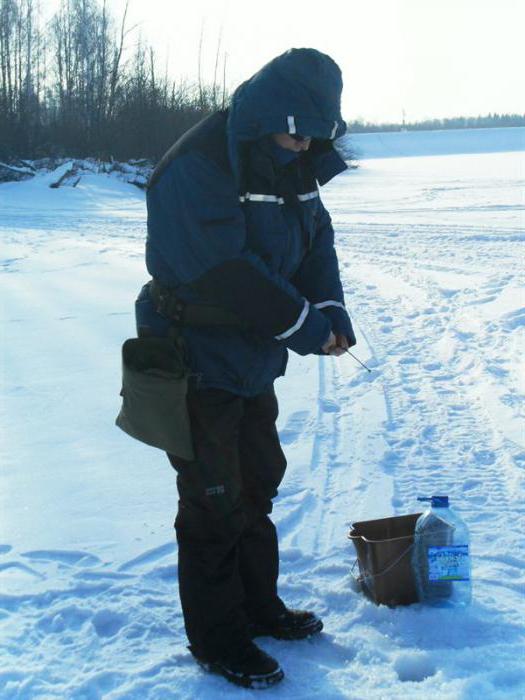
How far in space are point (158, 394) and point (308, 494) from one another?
1.60 meters

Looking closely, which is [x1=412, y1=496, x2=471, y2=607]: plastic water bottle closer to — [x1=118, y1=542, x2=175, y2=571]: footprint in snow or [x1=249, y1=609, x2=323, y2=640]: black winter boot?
[x1=249, y1=609, x2=323, y2=640]: black winter boot

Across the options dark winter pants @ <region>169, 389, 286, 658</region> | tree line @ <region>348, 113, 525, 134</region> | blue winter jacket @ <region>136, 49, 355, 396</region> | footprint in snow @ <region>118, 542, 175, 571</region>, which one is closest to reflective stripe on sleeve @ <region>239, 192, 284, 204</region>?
blue winter jacket @ <region>136, 49, 355, 396</region>

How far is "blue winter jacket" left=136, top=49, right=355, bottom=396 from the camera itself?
2264 mm

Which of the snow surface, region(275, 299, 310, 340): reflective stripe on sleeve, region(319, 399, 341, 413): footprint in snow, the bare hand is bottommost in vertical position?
region(319, 399, 341, 413): footprint in snow

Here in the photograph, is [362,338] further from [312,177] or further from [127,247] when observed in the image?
[127,247]

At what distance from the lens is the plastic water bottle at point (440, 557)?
274 cm

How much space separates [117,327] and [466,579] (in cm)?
454

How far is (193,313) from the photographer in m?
2.40

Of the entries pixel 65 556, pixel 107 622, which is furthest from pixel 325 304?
pixel 65 556

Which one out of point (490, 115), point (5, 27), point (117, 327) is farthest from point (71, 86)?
point (490, 115)

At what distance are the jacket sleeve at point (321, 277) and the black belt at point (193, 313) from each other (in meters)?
0.41

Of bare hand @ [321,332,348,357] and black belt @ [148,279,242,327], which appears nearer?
black belt @ [148,279,242,327]

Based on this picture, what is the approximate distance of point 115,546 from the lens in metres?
3.26

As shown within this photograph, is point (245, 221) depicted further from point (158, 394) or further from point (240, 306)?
point (158, 394)
